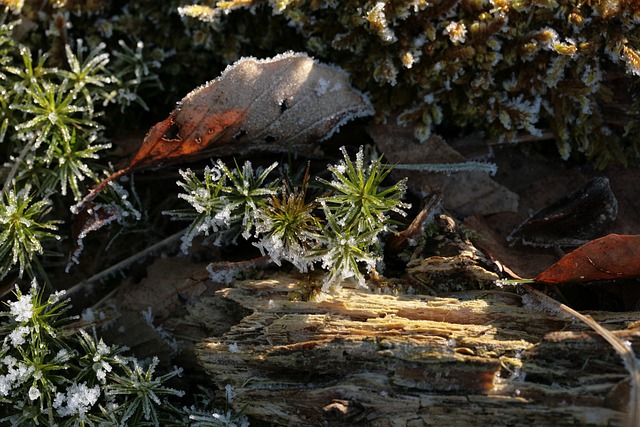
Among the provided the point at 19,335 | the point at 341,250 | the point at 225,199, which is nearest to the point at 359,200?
the point at 341,250

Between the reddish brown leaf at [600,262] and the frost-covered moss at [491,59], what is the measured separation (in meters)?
0.85

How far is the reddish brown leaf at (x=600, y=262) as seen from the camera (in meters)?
2.52

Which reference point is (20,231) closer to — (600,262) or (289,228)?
(289,228)

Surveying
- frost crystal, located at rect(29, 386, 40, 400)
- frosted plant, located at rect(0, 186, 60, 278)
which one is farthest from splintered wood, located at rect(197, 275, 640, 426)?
frosted plant, located at rect(0, 186, 60, 278)

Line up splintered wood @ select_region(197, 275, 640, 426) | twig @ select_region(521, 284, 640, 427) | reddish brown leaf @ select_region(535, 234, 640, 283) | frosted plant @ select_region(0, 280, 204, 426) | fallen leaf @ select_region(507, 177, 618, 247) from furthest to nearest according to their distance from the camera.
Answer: fallen leaf @ select_region(507, 177, 618, 247) → frosted plant @ select_region(0, 280, 204, 426) → reddish brown leaf @ select_region(535, 234, 640, 283) → splintered wood @ select_region(197, 275, 640, 426) → twig @ select_region(521, 284, 640, 427)

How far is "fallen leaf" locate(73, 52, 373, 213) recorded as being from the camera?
9.72 ft

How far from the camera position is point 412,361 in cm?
244

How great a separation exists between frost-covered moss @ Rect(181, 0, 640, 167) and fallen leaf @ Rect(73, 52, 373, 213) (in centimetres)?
20

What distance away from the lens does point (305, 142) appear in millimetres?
3219

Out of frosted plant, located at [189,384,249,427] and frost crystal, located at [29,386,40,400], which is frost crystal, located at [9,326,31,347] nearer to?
frost crystal, located at [29,386,40,400]

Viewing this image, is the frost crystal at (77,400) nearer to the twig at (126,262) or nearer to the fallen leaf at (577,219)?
the twig at (126,262)

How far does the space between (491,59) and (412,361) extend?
166 centimetres

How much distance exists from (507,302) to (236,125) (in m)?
1.64

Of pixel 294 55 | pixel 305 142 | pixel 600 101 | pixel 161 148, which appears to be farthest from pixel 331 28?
pixel 600 101
